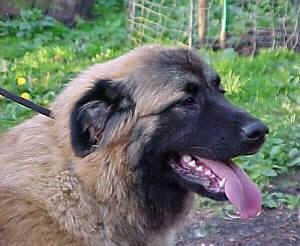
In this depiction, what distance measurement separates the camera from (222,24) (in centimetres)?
952

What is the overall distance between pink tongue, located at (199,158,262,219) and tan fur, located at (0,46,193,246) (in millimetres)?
441

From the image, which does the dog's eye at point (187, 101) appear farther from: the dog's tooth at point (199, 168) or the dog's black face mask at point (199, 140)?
the dog's tooth at point (199, 168)

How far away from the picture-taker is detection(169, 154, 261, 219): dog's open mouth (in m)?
4.17

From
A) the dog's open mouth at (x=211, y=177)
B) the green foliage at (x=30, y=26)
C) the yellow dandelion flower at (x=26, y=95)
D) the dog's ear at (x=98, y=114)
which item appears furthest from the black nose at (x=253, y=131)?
the green foliage at (x=30, y=26)

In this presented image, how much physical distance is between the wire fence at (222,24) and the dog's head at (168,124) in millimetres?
5246

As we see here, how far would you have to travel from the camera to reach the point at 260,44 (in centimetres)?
964

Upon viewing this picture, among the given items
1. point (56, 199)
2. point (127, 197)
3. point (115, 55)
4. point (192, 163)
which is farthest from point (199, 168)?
point (115, 55)

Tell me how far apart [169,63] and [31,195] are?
0.93 meters

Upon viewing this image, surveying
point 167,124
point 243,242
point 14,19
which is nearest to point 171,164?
point 167,124

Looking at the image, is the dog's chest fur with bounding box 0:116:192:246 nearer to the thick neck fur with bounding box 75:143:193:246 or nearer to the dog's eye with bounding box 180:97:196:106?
the thick neck fur with bounding box 75:143:193:246

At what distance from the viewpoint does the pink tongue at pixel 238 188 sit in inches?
166

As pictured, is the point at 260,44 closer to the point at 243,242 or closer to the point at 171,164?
the point at 243,242

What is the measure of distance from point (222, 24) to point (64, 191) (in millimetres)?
5795

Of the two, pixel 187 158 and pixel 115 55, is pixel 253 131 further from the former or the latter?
pixel 115 55
